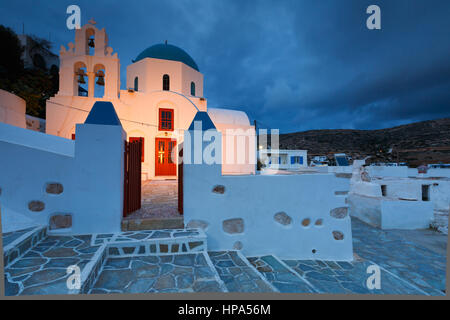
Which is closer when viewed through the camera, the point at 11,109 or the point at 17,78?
the point at 11,109

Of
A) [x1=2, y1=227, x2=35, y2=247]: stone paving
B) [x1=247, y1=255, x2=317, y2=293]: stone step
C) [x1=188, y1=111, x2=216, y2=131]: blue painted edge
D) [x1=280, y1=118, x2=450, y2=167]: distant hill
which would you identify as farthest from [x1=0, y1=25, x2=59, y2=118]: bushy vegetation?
[x1=280, y1=118, x2=450, y2=167]: distant hill

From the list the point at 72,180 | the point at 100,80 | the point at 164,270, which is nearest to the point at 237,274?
the point at 164,270

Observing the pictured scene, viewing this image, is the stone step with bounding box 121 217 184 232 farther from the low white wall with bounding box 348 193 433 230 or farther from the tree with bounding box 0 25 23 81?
the tree with bounding box 0 25 23 81

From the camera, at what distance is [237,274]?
2516 mm

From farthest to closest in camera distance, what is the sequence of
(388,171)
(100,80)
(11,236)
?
(388,171)
(100,80)
(11,236)

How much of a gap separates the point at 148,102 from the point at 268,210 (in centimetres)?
902

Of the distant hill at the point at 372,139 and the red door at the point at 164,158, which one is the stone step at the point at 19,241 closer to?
the red door at the point at 164,158

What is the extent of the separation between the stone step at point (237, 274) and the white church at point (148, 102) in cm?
689

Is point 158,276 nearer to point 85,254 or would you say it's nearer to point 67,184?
point 85,254

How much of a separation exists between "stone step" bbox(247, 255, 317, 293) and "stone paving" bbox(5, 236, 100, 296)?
7.89ft

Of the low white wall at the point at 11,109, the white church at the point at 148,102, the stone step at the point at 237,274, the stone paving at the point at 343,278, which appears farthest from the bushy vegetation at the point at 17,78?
the stone paving at the point at 343,278

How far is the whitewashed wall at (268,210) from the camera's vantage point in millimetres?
3316

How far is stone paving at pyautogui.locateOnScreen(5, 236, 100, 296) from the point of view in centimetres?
181
